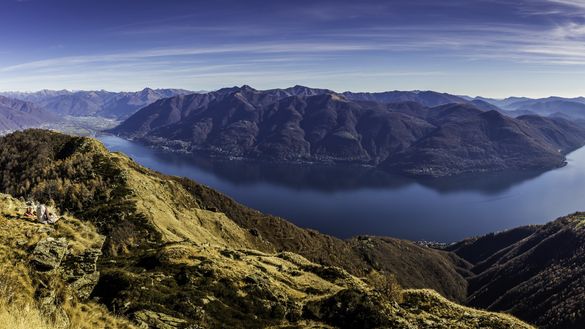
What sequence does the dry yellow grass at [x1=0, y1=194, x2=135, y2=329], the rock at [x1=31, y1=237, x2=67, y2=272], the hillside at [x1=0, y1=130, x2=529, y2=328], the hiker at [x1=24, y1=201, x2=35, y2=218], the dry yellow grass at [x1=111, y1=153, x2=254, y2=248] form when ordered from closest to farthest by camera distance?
the dry yellow grass at [x1=0, y1=194, x2=135, y2=329], the rock at [x1=31, y1=237, x2=67, y2=272], the hillside at [x1=0, y1=130, x2=529, y2=328], the hiker at [x1=24, y1=201, x2=35, y2=218], the dry yellow grass at [x1=111, y1=153, x2=254, y2=248]

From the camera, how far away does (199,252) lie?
6375 centimetres

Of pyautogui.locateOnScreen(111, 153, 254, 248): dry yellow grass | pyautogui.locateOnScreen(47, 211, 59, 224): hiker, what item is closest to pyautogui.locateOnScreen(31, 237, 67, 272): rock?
pyautogui.locateOnScreen(47, 211, 59, 224): hiker

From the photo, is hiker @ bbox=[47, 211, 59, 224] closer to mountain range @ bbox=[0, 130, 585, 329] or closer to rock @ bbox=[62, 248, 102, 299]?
mountain range @ bbox=[0, 130, 585, 329]

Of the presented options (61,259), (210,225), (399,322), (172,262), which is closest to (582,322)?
(210,225)

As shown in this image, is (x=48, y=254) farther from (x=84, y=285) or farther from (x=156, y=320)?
(x=156, y=320)

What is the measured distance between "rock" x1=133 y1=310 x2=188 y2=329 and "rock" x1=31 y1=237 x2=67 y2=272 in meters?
7.86

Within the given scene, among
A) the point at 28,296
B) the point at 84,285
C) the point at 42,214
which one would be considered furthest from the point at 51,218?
the point at 28,296

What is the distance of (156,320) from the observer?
34531mm

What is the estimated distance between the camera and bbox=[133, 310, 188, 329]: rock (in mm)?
33381

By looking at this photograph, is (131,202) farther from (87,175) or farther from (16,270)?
(16,270)

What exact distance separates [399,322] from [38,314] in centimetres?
3626

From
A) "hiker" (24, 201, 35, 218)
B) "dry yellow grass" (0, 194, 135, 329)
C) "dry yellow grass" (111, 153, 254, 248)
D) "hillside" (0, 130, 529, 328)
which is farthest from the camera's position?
"dry yellow grass" (111, 153, 254, 248)

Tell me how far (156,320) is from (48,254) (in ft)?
33.9

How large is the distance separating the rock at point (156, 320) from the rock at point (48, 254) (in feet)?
25.8
